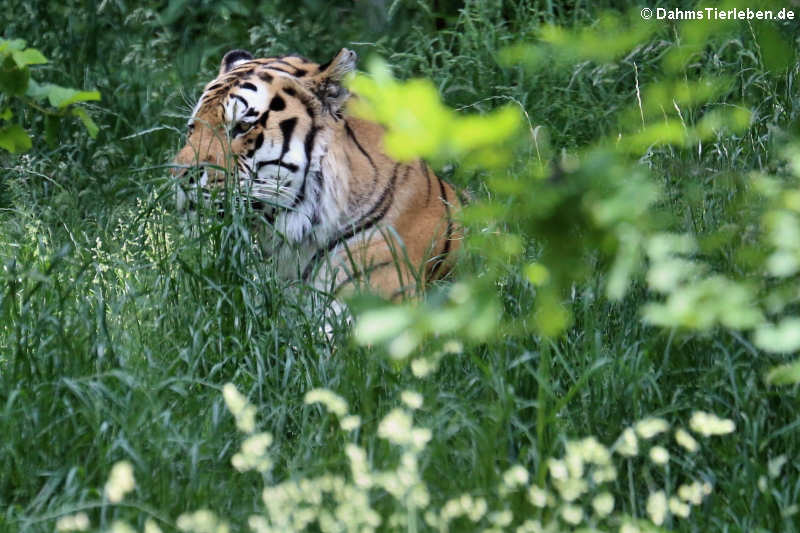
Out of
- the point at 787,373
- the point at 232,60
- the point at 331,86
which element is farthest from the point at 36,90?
the point at 787,373

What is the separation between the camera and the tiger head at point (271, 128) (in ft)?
14.2

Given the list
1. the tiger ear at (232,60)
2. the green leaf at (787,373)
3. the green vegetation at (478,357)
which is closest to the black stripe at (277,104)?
the tiger ear at (232,60)

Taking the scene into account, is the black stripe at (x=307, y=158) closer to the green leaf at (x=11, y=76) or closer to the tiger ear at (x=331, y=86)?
the tiger ear at (x=331, y=86)

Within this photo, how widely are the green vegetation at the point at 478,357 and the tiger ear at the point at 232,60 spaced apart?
0.79 m

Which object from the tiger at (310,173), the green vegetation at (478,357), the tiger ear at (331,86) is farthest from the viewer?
the tiger ear at (331,86)

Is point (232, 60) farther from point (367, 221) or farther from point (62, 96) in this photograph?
point (62, 96)

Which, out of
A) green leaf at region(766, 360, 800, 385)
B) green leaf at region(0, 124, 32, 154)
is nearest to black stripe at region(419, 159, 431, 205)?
green leaf at region(0, 124, 32, 154)

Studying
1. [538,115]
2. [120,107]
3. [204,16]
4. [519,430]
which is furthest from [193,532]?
[204,16]

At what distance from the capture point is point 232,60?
491cm

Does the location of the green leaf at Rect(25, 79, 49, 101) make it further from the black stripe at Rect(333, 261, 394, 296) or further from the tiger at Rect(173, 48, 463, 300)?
the black stripe at Rect(333, 261, 394, 296)

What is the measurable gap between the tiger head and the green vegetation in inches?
12.8

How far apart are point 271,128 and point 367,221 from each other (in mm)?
494

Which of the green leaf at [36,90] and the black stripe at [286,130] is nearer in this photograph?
the green leaf at [36,90]

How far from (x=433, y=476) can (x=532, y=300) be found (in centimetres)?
96
